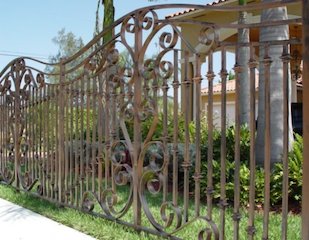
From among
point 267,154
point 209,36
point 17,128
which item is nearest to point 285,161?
point 267,154

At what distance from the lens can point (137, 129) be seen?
4.16 metres

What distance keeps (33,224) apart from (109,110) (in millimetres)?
1534

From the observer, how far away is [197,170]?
11.5ft

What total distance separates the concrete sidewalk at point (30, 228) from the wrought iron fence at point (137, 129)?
1.51ft

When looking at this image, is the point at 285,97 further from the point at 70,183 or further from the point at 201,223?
the point at 70,183

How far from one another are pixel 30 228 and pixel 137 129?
1.64 meters

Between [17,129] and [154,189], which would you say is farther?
[17,129]

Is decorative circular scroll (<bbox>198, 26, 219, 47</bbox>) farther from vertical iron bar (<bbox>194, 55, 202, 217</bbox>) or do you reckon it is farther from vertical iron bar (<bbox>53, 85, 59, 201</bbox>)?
vertical iron bar (<bbox>53, 85, 59, 201</bbox>)

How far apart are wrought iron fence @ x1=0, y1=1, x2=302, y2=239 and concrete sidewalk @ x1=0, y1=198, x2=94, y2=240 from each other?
461 mm

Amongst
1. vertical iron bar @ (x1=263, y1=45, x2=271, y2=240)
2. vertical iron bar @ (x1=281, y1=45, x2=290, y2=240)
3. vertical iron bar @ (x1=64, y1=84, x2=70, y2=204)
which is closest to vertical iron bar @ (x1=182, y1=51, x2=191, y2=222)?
vertical iron bar @ (x1=263, y1=45, x2=271, y2=240)

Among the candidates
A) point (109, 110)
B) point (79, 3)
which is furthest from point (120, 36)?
point (79, 3)

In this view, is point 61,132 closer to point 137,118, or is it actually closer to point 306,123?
point 137,118

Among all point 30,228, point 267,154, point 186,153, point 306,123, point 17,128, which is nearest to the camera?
point 306,123

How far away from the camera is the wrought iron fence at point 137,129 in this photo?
3166 millimetres
